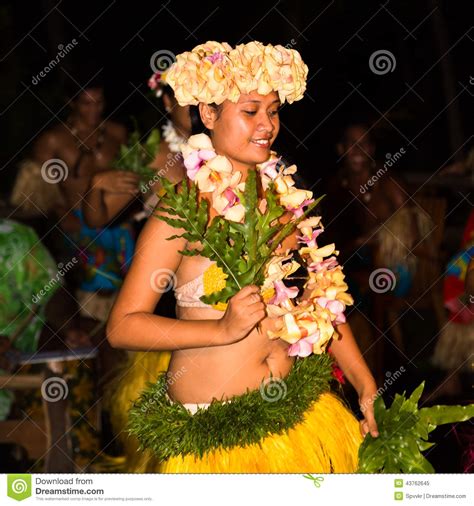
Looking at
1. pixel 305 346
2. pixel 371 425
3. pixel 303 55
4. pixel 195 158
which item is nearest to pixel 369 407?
pixel 371 425

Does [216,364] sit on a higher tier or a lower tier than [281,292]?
lower

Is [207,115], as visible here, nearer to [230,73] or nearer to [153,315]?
[230,73]

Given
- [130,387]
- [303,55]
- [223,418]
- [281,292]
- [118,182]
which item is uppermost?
[303,55]

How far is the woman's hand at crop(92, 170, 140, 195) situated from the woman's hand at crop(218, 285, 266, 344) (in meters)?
2.17

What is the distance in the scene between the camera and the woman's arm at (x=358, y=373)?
116 inches

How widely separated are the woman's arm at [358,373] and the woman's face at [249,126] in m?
0.49

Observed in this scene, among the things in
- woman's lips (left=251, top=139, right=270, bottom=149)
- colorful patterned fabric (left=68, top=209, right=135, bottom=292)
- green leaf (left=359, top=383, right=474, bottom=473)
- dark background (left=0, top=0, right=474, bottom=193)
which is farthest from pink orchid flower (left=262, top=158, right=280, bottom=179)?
dark background (left=0, top=0, right=474, bottom=193)

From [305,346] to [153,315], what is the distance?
1.14ft

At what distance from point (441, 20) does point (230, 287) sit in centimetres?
502

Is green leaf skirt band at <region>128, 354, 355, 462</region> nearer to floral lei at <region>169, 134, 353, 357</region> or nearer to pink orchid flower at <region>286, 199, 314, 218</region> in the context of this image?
floral lei at <region>169, 134, 353, 357</region>

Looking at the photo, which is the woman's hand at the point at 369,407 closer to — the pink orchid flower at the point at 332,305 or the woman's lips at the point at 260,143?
the pink orchid flower at the point at 332,305

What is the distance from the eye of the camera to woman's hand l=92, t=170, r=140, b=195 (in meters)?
4.77

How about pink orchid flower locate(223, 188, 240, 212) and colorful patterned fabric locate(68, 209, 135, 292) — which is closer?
pink orchid flower locate(223, 188, 240, 212)

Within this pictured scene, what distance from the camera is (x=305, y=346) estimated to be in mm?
2748
